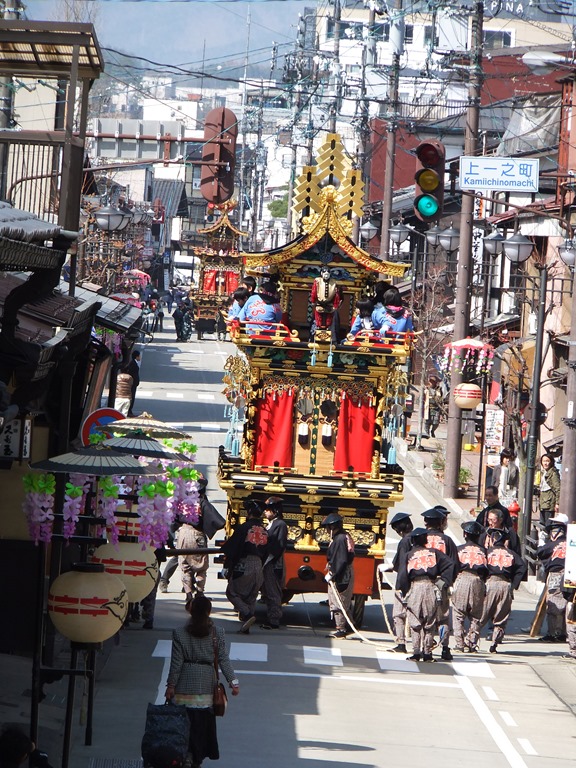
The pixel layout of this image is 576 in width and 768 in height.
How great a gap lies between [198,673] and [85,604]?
122cm

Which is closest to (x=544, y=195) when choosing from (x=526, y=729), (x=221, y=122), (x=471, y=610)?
(x=221, y=122)

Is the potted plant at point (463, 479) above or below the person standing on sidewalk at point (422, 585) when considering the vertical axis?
above

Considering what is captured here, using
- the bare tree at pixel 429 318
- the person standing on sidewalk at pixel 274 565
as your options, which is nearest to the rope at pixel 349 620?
the person standing on sidewalk at pixel 274 565

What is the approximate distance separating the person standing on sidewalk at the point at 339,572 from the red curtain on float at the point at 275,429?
1.58 metres

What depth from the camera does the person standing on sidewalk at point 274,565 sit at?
18.9 meters

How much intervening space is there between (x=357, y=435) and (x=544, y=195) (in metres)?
23.7

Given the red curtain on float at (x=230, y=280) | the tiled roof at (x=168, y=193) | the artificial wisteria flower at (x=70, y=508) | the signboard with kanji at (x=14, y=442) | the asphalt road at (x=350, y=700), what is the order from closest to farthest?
the artificial wisteria flower at (x=70, y=508) → the asphalt road at (x=350, y=700) → the signboard with kanji at (x=14, y=442) → the red curtain on float at (x=230, y=280) → the tiled roof at (x=168, y=193)

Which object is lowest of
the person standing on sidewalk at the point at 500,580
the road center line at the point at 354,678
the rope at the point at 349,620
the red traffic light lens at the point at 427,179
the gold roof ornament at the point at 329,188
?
the road center line at the point at 354,678

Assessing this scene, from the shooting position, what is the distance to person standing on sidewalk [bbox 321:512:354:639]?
18.8m

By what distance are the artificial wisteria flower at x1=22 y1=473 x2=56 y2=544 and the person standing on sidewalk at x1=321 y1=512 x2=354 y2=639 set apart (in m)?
8.06

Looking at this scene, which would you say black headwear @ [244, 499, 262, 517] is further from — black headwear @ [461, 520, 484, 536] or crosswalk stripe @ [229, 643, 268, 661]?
black headwear @ [461, 520, 484, 536]

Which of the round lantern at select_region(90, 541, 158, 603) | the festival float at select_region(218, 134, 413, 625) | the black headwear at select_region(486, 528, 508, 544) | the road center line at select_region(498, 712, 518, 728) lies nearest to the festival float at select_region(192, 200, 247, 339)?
the festival float at select_region(218, 134, 413, 625)

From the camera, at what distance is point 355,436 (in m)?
20.5

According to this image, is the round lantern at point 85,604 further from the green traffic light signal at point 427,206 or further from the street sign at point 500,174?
the street sign at point 500,174
